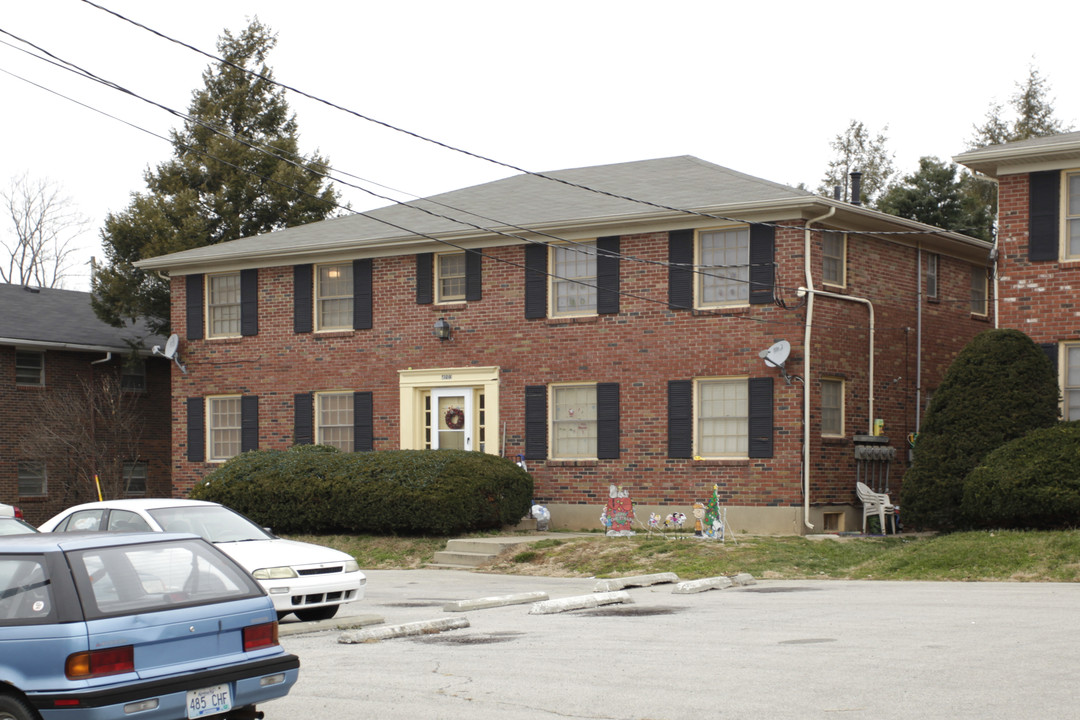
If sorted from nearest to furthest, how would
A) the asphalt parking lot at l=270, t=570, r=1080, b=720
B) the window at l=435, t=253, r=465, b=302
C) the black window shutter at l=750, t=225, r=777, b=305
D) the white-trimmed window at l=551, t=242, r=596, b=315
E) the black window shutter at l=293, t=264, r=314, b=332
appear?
the asphalt parking lot at l=270, t=570, r=1080, b=720 < the black window shutter at l=750, t=225, r=777, b=305 < the white-trimmed window at l=551, t=242, r=596, b=315 < the window at l=435, t=253, r=465, b=302 < the black window shutter at l=293, t=264, r=314, b=332

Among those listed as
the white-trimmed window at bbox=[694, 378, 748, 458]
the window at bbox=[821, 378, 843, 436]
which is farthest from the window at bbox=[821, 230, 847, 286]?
the white-trimmed window at bbox=[694, 378, 748, 458]

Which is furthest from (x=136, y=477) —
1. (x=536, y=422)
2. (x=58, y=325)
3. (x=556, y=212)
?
(x=556, y=212)

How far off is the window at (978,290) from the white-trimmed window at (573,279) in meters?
8.99

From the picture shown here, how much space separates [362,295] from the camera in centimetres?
2759

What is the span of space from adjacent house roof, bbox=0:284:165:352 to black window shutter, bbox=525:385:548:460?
50.1 feet

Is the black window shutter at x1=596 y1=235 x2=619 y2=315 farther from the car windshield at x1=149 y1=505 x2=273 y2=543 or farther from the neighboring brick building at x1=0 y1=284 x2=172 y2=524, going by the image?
the neighboring brick building at x1=0 y1=284 x2=172 y2=524

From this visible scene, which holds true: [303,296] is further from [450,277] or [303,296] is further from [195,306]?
[450,277]

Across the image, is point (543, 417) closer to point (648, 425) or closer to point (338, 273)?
point (648, 425)

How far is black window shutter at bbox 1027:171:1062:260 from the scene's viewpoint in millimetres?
21078

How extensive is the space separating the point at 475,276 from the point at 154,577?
62.5 feet

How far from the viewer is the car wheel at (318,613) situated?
1362 cm

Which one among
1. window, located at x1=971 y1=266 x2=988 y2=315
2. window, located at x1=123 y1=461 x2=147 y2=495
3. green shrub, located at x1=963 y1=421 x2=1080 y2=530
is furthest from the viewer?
window, located at x1=123 y1=461 x2=147 y2=495

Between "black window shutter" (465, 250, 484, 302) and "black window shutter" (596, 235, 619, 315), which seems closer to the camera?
"black window shutter" (596, 235, 619, 315)

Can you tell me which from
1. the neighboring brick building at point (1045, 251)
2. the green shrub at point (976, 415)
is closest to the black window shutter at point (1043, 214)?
the neighboring brick building at point (1045, 251)
